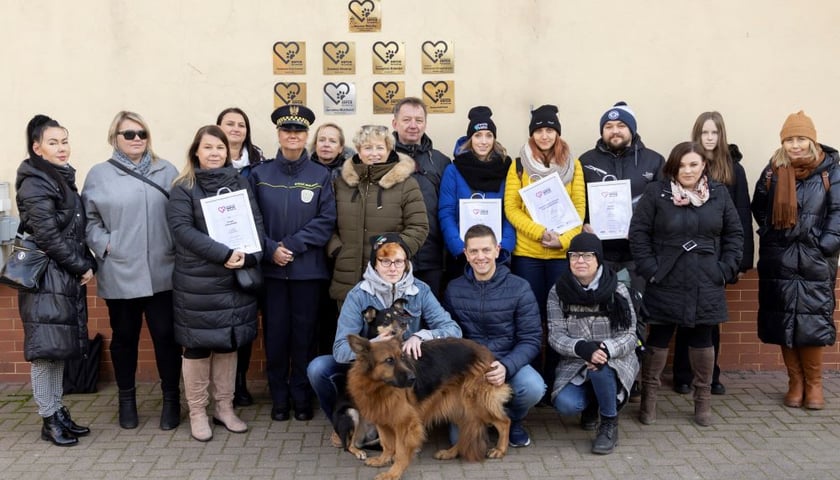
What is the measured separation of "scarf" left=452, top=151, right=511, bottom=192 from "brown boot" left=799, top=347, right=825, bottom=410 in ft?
8.85

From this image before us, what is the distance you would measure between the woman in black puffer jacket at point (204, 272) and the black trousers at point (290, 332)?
246 millimetres

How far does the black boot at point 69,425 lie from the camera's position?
513 centimetres

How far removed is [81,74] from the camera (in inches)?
250

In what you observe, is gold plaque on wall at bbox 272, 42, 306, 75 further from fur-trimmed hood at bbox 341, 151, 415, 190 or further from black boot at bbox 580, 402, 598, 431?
black boot at bbox 580, 402, 598, 431

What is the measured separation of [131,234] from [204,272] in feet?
1.93

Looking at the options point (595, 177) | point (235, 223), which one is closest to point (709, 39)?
point (595, 177)

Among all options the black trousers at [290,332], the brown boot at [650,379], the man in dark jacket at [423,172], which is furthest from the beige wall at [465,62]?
the brown boot at [650,379]

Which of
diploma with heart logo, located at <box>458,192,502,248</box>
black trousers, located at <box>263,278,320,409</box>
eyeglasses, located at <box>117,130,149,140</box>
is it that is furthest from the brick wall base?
diploma with heart logo, located at <box>458,192,502,248</box>

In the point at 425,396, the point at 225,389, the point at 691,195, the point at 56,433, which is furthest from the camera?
the point at 225,389

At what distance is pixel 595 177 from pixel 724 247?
1.07 meters

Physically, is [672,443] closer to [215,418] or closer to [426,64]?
[215,418]

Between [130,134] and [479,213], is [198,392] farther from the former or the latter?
[479,213]

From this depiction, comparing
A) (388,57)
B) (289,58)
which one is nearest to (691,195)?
(388,57)

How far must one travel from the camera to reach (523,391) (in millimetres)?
4836
